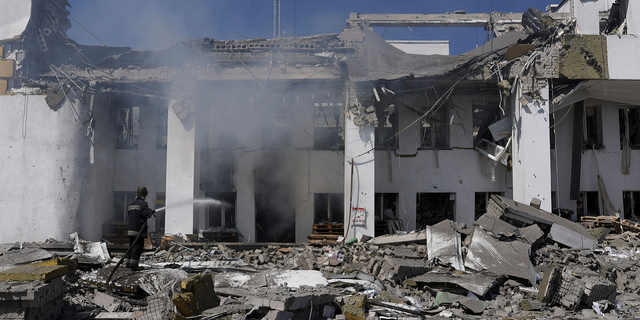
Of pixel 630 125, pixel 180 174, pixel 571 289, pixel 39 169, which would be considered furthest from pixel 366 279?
pixel 630 125

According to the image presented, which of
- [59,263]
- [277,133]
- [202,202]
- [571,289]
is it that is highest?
[277,133]

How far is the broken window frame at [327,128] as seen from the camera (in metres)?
14.2

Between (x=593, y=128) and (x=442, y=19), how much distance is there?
7456 mm

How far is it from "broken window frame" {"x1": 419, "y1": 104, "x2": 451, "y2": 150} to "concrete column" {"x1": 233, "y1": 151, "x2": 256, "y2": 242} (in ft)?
19.7

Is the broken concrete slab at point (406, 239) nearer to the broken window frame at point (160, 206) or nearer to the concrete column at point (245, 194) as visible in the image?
the concrete column at point (245, 194)

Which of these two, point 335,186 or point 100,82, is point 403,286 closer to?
point 335,186

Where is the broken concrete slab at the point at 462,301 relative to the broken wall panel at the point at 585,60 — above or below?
below

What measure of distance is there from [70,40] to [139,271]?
8.46 metres

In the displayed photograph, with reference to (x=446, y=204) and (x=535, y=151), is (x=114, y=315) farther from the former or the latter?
(x=446, y=204)

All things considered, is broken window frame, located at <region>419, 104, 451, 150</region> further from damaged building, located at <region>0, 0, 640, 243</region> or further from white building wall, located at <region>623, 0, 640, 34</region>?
white building wall, located at <region>623, 0, 640, 34</region>

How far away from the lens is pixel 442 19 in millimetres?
17922

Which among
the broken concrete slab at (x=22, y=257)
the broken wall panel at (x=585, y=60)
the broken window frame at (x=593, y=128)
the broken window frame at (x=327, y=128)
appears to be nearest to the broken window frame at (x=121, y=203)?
the broken concrete slab at (x=22, y=257)

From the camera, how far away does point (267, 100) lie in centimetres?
1295

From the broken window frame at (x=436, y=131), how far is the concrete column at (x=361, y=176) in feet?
10.8
